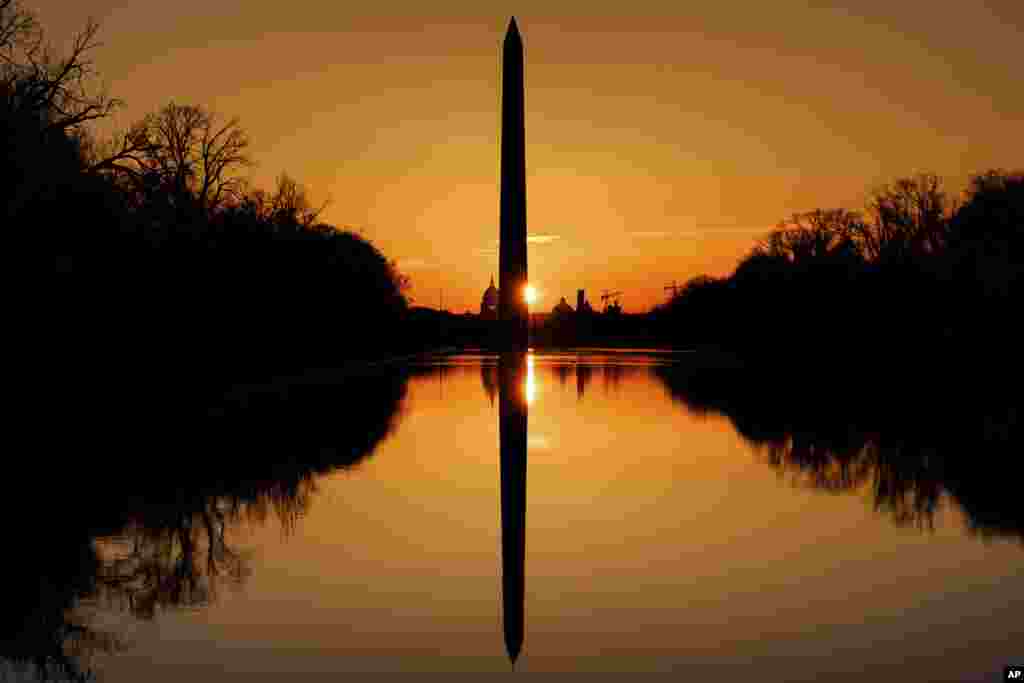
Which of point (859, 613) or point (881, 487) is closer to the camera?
point (859, 613)

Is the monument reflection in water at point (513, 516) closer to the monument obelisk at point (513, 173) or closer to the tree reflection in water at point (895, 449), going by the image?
the tree reflection in water at point (895, 449)

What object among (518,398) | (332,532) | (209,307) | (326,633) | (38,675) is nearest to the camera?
(38,675)

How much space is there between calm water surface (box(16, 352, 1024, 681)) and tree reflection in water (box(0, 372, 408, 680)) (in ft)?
0.18

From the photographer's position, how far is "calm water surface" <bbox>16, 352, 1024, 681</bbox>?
6660mm

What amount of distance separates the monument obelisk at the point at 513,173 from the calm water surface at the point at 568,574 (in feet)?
111

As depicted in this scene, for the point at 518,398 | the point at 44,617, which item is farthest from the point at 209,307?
the point at 44,617

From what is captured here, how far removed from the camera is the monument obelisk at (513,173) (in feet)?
158

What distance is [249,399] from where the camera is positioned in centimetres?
2658

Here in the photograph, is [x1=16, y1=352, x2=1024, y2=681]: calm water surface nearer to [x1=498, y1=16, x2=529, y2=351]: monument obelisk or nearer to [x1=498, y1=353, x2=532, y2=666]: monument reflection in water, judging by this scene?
[x1=498, y1=353, x2=532, y2=666]: monument reflection in water

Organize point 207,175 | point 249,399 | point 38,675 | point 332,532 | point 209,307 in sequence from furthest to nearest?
point 207,175 < point 209,307 < point 249,399 < point 332,532 < point 38,675

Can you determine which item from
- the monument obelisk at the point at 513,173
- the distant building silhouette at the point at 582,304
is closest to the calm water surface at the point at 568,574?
the monument obelisk at the point at 513,173

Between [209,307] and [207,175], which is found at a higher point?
[207,175]

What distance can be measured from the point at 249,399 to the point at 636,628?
66.5ft

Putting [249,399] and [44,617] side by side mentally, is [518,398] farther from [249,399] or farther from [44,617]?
[44,617]
